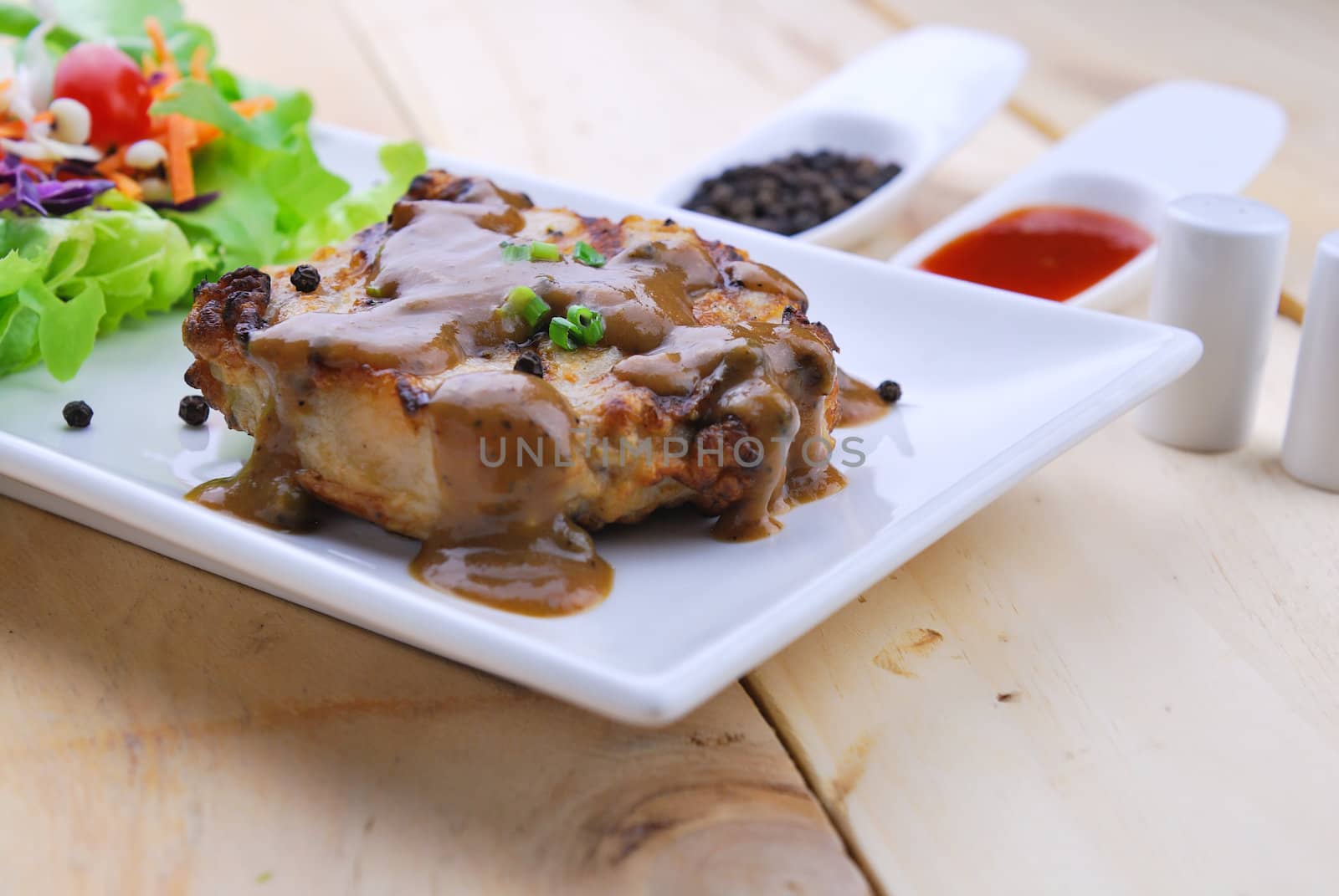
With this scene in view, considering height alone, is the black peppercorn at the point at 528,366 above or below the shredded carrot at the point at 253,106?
above

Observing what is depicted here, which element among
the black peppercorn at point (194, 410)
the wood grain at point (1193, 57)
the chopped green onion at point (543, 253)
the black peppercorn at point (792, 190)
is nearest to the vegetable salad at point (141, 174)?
the black peppercorn at point (194, 410)

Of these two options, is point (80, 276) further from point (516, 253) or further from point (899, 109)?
point (899, 109)

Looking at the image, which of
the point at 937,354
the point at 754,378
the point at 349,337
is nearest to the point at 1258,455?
the point at 937,354

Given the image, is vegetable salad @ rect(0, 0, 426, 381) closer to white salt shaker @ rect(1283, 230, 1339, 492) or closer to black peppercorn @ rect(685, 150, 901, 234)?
black peppercorn @ rect(685, 150, 901, 234)

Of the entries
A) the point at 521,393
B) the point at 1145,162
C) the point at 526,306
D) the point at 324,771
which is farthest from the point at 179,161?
the point at 1145,162

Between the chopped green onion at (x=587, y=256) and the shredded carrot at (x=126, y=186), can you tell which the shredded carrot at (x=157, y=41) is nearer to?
the shredded carrot at (x=126, y=186)
